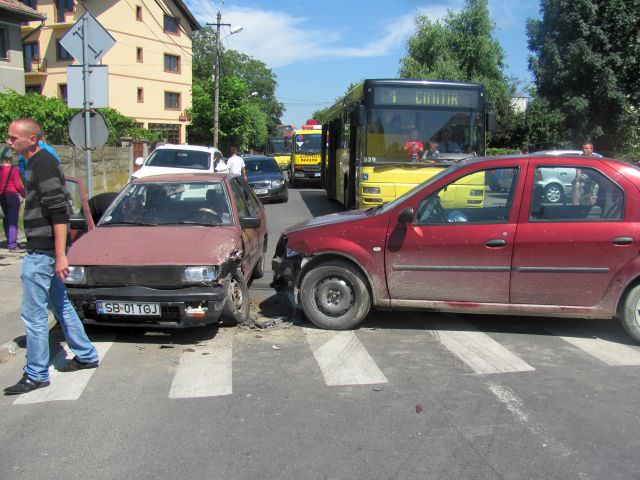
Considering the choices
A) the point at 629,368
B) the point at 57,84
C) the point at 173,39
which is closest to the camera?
the point at 629,368

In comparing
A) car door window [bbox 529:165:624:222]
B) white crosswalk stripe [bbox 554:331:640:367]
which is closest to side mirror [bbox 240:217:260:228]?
car door window [bbox 529:165:624:222]

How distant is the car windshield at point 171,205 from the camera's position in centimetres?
648

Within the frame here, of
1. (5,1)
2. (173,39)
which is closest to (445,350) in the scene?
(5,1)

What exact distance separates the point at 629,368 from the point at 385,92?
8317 millimetres

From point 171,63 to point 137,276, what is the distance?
44.6 metres

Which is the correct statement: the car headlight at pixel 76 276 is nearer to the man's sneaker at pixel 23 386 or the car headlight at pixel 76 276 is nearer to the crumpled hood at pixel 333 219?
the man's sneaker at pixel 23 386

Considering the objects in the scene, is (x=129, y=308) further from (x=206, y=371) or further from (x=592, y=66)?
(x=592, y=66)

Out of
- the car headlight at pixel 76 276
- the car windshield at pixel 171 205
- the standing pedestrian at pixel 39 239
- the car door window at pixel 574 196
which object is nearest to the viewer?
the standing pedestrian at pixel 39 239

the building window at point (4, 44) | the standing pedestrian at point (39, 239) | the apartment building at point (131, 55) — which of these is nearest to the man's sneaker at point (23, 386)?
the standing pedestrian at point (39, 239)

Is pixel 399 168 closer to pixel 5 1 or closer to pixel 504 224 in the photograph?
pixel 504 224

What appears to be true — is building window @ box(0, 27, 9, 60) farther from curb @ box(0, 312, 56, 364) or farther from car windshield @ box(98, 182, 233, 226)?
curb @ box(0, 312, 56, 364)

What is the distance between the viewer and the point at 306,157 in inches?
1142

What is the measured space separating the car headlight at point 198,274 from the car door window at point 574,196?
309 centimetres

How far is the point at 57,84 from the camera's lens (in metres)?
42.5
